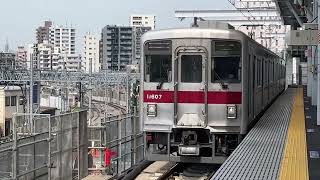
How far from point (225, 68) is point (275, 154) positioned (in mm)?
3119

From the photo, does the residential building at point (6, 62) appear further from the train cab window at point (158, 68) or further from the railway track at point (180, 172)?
the train cab window at point (158, 68)

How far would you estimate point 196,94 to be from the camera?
438 inches

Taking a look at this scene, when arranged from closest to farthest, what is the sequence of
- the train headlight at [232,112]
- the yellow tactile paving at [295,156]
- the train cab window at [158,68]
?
the yellow tactile paving at [295,156] < the train headlight at [232,112] < the train cab window at [158,68]

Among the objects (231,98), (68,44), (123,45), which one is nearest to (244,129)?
(231,98)

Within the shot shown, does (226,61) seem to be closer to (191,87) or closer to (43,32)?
(191,87)

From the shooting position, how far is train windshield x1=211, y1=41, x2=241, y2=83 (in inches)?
438

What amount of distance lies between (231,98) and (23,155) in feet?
14.1

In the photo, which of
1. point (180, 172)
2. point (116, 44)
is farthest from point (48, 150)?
point (116, 44)

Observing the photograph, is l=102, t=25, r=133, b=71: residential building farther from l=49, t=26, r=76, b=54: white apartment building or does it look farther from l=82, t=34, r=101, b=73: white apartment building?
l=49, t=26, r=76, b=54: white apartment building

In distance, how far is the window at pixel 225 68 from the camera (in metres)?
11.1

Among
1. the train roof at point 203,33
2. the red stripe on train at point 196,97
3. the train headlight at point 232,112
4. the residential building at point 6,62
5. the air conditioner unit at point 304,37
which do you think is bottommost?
the train headlight at point 232,112

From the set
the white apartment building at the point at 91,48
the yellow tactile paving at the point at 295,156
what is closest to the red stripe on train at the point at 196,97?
the yellow tactile paving at the point at 295,156

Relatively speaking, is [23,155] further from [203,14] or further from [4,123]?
[4,123]

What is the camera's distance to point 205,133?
1126cm
